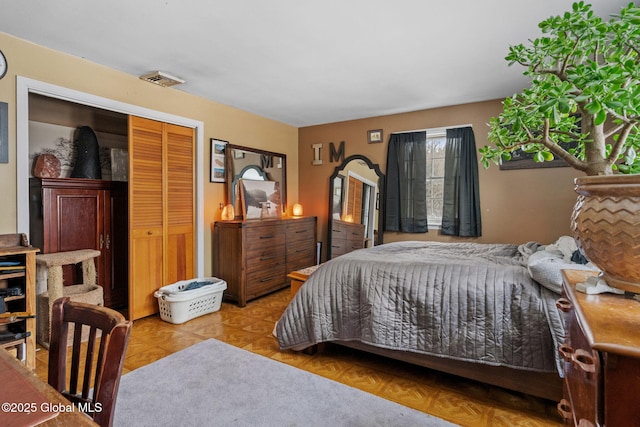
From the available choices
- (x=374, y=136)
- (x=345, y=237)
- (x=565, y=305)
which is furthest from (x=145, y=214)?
(x=565, y=305)

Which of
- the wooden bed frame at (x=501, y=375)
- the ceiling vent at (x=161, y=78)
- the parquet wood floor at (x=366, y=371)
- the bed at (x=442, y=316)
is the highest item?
the ceiling vent at (x=161, y=78)

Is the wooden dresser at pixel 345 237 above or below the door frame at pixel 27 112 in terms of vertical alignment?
below

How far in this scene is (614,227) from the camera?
0.71m

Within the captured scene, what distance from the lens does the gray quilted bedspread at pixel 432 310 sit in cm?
176

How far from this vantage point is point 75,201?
3338mm

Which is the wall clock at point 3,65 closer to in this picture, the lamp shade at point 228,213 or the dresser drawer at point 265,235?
the lamp shade at point 228,213

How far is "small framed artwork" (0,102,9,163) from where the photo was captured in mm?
2322

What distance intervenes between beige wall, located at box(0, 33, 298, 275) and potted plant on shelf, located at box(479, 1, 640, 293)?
3.23 metres

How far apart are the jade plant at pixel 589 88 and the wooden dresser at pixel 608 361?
470 mm

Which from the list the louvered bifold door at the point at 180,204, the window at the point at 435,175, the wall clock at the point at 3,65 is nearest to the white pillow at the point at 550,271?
the window at the point at 435,175

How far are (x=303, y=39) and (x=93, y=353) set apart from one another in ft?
7.68

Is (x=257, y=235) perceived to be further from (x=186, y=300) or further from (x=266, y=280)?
(x=186, y=300)

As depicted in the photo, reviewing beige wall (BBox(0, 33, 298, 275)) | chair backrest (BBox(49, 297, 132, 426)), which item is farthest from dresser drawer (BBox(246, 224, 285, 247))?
chair backrest (BBox(49, 297, 132, 426))

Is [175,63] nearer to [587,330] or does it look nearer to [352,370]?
[352,370]
